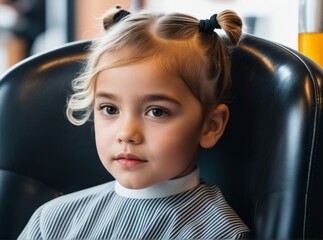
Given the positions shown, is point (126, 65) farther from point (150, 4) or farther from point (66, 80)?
point (150, 4)

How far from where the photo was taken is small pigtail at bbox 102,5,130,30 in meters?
1.52

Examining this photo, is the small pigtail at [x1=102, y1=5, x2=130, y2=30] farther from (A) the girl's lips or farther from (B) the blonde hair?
(A) the girl's lips

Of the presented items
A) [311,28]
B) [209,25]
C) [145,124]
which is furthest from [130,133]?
[311,28]

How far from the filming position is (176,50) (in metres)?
1.39

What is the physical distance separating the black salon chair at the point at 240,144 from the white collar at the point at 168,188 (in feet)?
0.28

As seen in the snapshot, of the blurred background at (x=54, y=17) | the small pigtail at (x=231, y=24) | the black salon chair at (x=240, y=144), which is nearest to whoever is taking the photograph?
the black salon chair at (x=240, y=144)

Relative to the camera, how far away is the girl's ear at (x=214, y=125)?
57.1 inches

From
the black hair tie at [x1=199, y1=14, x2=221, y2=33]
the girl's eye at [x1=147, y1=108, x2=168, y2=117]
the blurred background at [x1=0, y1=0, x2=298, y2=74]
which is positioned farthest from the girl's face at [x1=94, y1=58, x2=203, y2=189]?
the blurred background at [x1=0, y1=0, x2=298, y2=74]

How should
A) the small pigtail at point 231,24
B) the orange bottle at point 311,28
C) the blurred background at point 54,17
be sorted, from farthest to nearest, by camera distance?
the blurred background at point 54,17 < the orange bottle at point 311,28 < the small pigtail at point 231,24

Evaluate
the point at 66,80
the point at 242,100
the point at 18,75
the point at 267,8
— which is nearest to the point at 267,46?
the point at 242,100

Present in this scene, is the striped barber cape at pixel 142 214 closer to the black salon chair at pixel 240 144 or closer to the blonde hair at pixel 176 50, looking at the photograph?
the black salon chair at pixel 240 144

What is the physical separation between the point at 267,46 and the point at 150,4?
1846 millimetres

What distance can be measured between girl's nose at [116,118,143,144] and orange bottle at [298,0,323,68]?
513 mm

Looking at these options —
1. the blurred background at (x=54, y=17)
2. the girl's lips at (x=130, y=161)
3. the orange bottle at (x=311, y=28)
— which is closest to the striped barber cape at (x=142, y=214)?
the girl's lips at (x=130, y=161)
